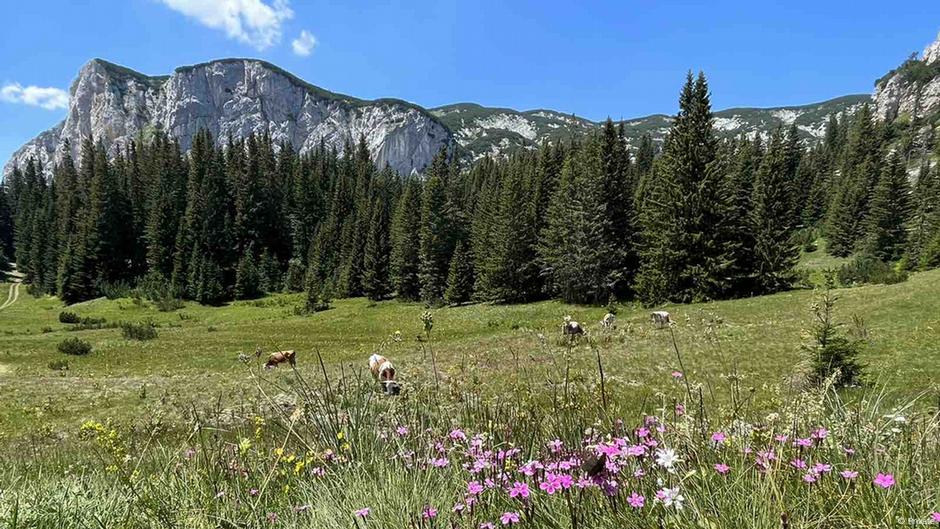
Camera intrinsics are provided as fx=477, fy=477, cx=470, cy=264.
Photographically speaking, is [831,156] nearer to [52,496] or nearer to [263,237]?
[263,237]

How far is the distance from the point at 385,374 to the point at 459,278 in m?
44.4

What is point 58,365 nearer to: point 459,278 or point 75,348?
point 75,348

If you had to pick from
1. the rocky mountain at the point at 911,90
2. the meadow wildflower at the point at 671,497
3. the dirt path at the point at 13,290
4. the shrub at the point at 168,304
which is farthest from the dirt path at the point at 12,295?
the rocky mountain at the point at 911,90

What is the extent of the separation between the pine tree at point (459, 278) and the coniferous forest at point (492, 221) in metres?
0.27

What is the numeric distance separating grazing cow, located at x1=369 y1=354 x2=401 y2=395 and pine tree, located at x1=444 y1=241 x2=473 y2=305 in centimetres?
4037

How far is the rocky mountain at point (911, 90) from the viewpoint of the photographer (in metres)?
140

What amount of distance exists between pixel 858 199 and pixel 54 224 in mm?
131086

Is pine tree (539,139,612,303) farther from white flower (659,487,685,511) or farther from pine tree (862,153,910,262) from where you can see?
white flower (659,487,685,511)

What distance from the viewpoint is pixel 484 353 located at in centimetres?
2050

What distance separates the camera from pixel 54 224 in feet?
294

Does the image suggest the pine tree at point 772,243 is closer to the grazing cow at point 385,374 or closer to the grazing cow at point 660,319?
the grazing cow at point 660,319

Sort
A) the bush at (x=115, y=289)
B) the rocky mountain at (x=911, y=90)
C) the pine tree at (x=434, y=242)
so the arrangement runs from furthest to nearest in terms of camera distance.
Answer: the rocky mountain at (x=911, y=90) → the bush at (x=115, y=289) → the pine tree at (x=434, y=242)

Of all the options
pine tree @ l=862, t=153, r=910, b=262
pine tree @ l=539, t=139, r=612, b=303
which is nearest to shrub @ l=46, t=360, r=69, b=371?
pine tree @ l=539, t=139, r=612, b=303

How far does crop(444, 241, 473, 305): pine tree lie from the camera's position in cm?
5694
